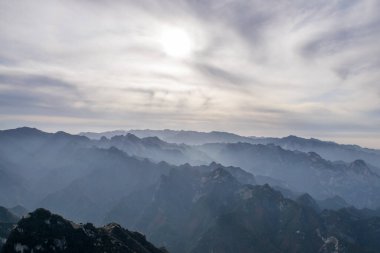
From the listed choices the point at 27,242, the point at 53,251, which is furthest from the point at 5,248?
the point at 53,251

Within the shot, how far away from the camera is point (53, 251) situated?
199625 mm

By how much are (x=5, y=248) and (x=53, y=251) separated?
2382 centimetres

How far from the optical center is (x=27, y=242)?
196 m

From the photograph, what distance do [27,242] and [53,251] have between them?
14.4 meters

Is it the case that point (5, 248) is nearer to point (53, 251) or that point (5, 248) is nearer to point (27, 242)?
point (27, 242)

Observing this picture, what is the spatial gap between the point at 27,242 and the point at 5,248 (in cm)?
1061

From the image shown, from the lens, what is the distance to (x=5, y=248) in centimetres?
19050
